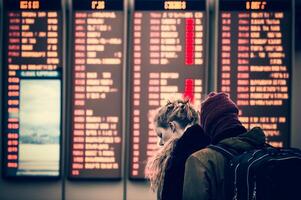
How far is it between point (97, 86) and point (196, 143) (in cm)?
194

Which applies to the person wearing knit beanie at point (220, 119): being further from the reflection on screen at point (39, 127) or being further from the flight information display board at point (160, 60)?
the reflection on screen at point (39, 127)

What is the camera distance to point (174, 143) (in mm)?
2635

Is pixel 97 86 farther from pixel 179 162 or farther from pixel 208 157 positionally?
pixel 208 157

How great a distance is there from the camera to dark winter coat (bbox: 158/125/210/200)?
2.50 metres

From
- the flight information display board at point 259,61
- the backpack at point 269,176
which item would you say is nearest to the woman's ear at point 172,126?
the backpack at point 269,176

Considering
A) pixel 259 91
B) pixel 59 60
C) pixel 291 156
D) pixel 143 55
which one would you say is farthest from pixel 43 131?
pixel 291 156

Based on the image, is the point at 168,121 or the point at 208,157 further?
the point at 168,121

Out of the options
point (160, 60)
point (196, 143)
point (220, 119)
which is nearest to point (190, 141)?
point (196, 143)

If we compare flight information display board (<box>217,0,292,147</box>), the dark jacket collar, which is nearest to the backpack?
the dark jacket collar

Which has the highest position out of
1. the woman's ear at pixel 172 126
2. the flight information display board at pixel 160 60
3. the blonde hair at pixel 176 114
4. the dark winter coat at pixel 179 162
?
the flight information display board at pixel 160 60

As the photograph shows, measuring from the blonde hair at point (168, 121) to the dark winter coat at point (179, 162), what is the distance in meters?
0.11

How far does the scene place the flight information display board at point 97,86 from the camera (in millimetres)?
4266

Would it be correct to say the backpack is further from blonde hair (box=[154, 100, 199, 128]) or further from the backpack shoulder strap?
blonde hair (box=[154, 100, 199, 128])

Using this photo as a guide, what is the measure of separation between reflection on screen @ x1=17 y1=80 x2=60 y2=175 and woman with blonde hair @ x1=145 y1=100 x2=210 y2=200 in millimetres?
1805
